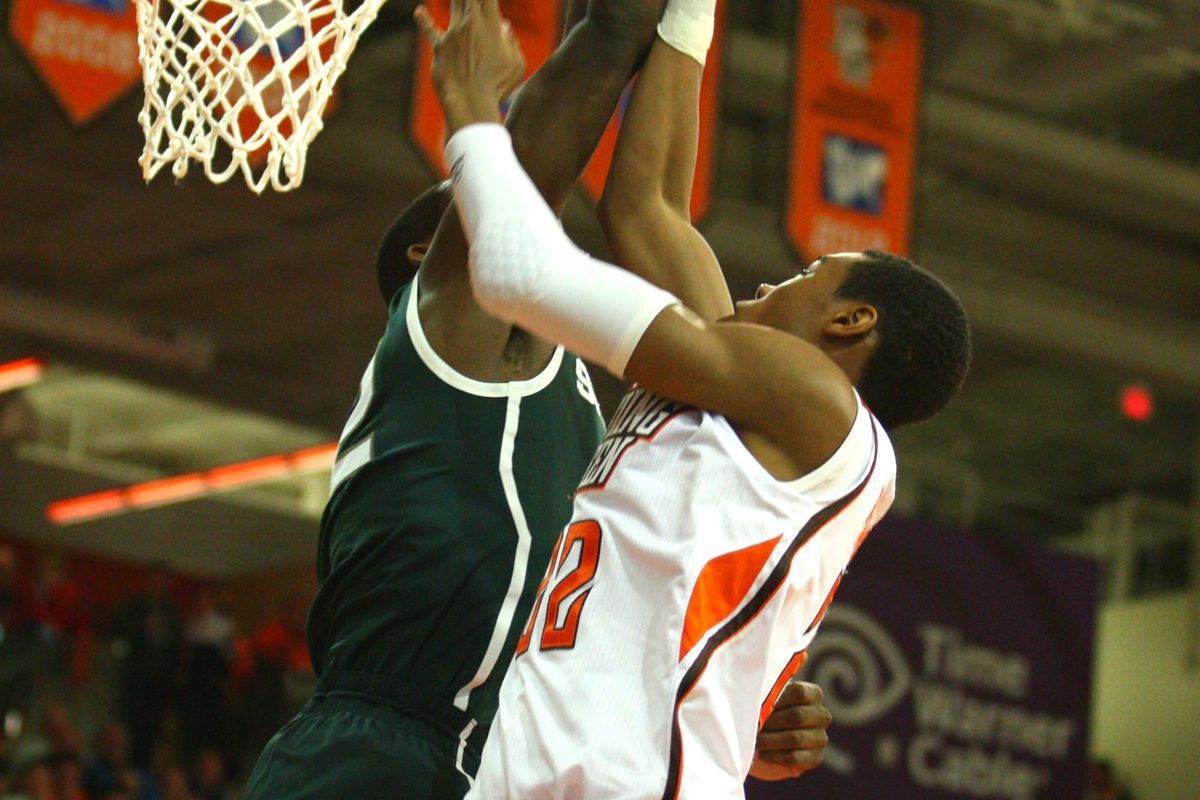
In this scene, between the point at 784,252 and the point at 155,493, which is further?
the point at 155,493

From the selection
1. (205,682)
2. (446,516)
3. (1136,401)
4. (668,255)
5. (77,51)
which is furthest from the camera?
(1136,401)

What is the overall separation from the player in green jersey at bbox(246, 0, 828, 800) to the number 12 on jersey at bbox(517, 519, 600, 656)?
30 cm

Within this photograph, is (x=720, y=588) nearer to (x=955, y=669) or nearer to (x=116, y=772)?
(x=955, y=669)

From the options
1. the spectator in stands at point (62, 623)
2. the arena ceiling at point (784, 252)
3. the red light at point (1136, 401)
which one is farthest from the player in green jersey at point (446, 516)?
the red light at point (1136, 401)

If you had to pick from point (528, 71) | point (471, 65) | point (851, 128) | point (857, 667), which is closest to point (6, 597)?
point (857, 667)

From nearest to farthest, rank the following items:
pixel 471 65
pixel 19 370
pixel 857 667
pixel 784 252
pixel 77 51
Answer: pixel 471 65, pixel 77 51, pixel 857 667, pixel 784 252, pixel 19 370

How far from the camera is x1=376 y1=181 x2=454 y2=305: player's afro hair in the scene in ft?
10.8

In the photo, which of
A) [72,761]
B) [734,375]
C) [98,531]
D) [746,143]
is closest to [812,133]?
[746,143]

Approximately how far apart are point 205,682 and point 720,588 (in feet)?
40.7

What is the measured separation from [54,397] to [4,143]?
7.83 m

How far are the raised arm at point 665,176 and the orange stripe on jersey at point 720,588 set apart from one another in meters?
0.60

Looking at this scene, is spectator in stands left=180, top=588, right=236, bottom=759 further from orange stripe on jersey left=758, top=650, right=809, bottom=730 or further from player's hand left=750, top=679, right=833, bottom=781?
orange stripe on jersey left=758, top=650, right=809, bottom=730

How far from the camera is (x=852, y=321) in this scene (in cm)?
277

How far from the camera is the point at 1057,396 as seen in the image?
17.1m
